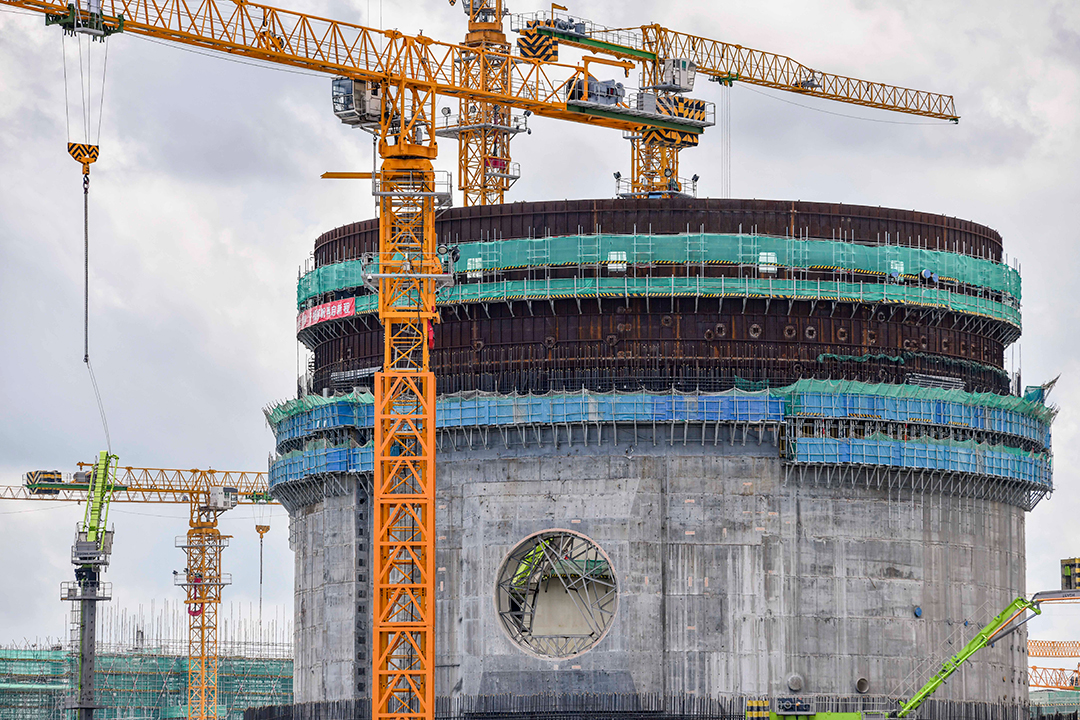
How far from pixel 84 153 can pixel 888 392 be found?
148 ft

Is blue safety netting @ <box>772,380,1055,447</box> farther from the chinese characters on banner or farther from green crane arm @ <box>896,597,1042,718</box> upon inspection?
the chinese characters on banner

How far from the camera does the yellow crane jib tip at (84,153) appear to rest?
112 m

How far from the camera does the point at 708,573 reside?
362ft

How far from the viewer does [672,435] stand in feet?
367

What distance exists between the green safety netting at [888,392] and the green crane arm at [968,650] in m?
11.5

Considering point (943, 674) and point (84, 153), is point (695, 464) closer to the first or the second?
point (943, 674)

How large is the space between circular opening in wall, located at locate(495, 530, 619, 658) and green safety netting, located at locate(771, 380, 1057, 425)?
1349 cm

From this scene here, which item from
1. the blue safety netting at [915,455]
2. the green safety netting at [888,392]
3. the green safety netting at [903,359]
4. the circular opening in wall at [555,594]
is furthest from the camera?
the green safety netting at [903,359]

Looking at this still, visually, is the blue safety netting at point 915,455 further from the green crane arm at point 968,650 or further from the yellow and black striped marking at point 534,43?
the yellow and black striped marking at point 534,43

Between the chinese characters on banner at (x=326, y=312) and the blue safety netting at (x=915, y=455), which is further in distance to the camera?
the chinese characters on banner at (x=326, y=312)

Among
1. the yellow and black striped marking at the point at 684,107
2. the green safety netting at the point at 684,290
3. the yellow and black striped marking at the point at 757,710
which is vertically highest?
the yellow and black striped marking at the point at 684,107

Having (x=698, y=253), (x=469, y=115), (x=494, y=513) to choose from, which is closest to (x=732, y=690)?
(x=494, y=513)

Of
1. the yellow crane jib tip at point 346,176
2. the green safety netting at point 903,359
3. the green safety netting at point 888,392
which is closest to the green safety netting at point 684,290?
the green safety netting at point 903,359

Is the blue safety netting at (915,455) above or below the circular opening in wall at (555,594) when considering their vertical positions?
above
